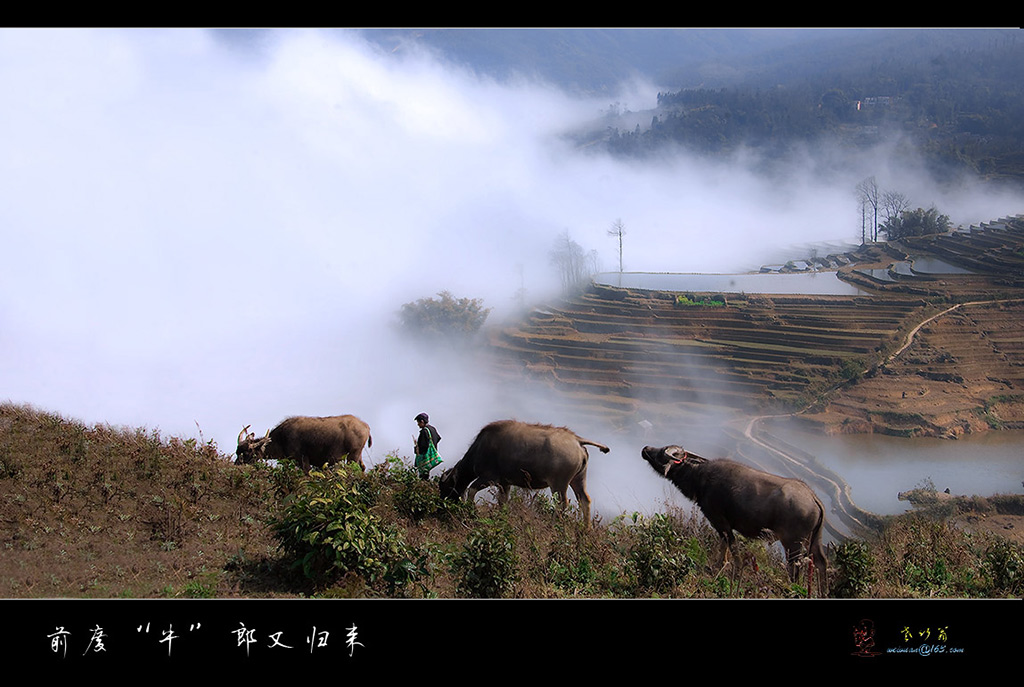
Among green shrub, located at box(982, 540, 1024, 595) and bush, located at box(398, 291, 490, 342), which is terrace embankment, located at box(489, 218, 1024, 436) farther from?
green shrub, located at box(982, 540, 1024, 595)

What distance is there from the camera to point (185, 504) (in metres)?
8.12

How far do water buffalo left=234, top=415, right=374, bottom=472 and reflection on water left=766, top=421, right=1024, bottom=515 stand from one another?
22.1m

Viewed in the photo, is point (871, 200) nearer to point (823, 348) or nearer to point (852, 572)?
point (823, 348)

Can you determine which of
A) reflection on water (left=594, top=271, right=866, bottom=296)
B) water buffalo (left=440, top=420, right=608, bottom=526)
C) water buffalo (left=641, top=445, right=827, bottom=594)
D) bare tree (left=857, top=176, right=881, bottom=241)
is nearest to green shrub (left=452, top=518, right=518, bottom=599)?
water buffalo (left=440, top=420, right=608, bottom=526)

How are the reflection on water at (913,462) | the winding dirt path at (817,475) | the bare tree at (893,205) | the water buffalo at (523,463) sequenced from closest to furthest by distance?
the water buffalo at (523,463) → the winding dirt path at (817,475) → the reflection on water at (913,462) → the bare tree at (893,205)

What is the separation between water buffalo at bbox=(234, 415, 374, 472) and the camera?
11.1 meters

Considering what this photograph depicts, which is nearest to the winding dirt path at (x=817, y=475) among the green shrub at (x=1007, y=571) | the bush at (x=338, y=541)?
the green shrub at (x=1007, y=571)

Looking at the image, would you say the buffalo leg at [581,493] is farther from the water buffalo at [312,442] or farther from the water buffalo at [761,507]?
the water buffalo at [312,442]

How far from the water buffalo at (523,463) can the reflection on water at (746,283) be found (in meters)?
32.9

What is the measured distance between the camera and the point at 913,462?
28.9 meters

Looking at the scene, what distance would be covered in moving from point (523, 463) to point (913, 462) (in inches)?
1023

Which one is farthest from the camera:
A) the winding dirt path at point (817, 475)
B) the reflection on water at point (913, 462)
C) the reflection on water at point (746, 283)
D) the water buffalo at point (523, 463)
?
the reflection on water at point (746, 283)

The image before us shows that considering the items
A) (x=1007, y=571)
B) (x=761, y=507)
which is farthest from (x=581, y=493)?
(x=1007, y=571)

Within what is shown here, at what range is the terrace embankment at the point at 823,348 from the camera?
31.1 m
